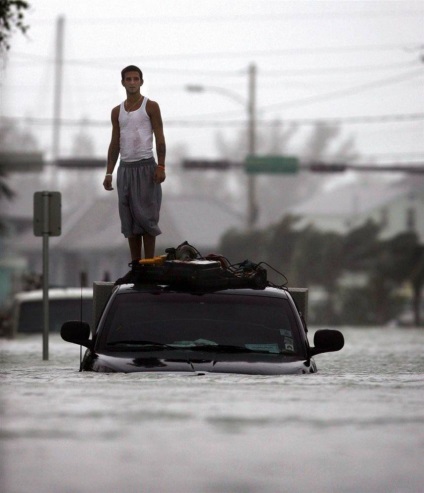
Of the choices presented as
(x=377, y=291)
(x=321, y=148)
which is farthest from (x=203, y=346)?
(x=321, y=148)

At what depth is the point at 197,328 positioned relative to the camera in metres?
10.7

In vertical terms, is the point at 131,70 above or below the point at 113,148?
above

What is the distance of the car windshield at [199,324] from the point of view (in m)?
10.6

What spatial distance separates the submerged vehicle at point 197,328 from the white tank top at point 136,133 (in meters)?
1.91

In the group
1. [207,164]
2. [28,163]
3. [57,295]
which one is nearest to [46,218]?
[57,295]

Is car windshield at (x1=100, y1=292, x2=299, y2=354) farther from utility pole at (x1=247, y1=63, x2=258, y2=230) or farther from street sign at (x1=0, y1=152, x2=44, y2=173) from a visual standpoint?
utility pole at (x1=247, y1=63, x2=258, y2=230)

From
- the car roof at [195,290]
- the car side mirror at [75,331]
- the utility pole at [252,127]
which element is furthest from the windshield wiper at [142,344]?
the utility pole at [252,127]

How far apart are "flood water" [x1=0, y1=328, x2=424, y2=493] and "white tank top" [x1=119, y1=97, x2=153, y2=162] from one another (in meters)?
3.56

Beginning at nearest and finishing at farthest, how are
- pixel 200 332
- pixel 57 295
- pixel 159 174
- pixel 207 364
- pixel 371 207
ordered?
pixel 207 364 → pixel 200 332 → pixel 159 174 → pixel 57 295 → pixel 371 207

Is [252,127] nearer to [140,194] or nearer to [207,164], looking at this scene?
[207,164]

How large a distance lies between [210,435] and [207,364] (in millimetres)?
3138

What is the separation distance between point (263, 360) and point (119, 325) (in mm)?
1108

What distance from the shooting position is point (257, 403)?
812 cm

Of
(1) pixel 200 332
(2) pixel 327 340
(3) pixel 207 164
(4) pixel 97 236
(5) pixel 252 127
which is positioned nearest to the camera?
(1) pixel 200 332
